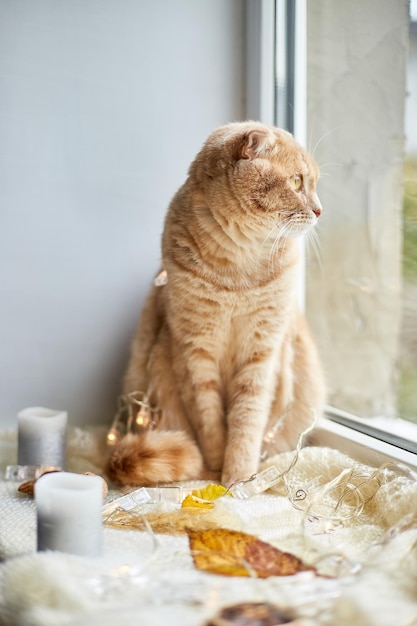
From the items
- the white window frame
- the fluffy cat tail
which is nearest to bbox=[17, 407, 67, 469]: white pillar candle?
the fluffy cat tail

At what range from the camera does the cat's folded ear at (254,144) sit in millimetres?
1349

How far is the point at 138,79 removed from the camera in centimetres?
183

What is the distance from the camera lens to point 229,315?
1473 millimetres

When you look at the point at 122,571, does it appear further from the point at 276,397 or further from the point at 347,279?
the point at 347,279

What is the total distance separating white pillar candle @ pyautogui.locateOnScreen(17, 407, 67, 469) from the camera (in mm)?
1484

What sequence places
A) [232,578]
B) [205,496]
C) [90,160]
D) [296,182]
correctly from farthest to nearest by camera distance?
[90,160] → [296,182] → [205,496] → [232,578]

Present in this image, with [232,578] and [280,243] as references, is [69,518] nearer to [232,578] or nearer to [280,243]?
[232,578]

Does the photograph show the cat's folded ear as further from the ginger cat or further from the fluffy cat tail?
the fluffy cat tail

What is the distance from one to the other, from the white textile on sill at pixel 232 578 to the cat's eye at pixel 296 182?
25.0 inches

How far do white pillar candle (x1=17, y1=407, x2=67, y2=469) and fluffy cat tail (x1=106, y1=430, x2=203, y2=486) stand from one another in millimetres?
142

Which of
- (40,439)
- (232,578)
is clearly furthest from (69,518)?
(40,439)

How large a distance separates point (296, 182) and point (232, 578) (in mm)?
840

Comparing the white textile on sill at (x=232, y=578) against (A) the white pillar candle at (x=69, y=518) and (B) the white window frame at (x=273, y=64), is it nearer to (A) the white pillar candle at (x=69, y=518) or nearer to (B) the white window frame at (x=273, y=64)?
(A) the white pillar candle at (x=69, y=518)

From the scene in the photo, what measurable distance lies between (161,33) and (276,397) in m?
1.07
